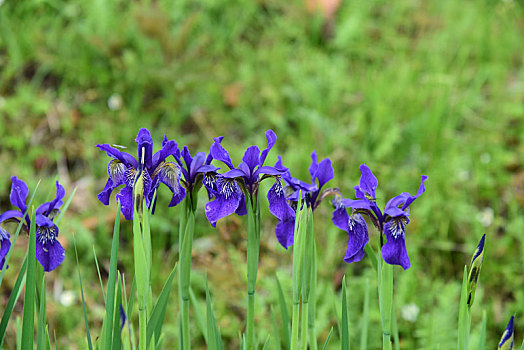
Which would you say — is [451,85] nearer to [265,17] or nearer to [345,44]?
[345,44]

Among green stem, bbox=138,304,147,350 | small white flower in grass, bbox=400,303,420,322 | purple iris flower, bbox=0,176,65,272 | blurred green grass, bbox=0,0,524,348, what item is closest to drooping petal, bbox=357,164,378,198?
green stem, bbox=138,304,147,350

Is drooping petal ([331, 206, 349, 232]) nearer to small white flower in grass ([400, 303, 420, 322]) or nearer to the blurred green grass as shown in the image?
the blurred green grass

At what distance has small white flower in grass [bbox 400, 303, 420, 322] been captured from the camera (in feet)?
7.15

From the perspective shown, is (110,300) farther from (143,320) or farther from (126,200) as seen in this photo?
(126,200)

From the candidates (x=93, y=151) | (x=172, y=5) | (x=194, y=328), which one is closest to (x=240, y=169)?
(x=194, y=328)

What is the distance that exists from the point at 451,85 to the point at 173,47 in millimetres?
1544

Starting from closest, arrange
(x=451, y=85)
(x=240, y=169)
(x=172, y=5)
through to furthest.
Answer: (x=240, y=169) < (x=451, y=85) < (x=172, y=5)

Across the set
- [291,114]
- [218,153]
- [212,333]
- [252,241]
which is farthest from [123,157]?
[291,114]

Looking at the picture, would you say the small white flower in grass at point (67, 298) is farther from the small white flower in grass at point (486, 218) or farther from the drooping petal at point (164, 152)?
the small white flower in grass at point (486, 218)

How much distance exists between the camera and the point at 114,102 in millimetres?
3062

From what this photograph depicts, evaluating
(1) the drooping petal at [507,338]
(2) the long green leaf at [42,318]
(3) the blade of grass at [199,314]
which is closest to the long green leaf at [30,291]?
(2) the long green leaf at [42,318]

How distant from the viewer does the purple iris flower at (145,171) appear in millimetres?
1055

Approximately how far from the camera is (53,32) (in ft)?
11.2

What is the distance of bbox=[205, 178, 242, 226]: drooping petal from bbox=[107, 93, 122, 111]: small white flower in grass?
2.09 m
